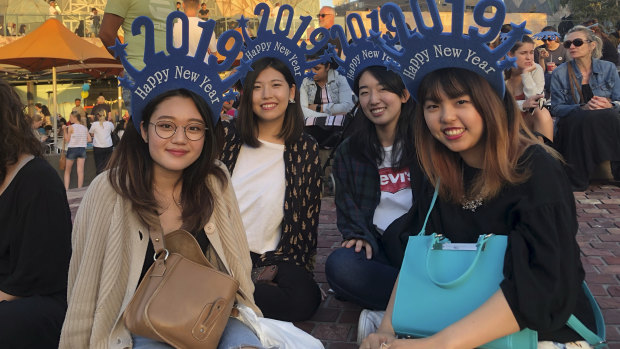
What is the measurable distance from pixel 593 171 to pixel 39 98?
21380mm

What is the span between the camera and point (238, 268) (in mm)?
2562

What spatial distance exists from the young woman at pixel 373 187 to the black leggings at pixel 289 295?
5.9 inches

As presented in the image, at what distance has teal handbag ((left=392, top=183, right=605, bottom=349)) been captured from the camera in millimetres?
2070

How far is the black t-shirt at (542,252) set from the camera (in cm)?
199

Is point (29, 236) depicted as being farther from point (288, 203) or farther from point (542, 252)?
point (542, 252)

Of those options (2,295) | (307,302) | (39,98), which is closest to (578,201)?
(307,302)

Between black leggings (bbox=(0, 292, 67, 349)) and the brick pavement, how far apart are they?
139 centimetres

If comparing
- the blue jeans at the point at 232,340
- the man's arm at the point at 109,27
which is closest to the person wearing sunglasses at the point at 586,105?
the man's arm at the point at 109,27

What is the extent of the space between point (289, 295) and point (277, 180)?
726 mm

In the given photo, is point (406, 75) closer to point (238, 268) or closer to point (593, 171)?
point (238, 268)

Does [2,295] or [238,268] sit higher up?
[238,268]

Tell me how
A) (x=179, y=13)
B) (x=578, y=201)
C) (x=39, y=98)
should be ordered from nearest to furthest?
(x=179, y=13)
(x=578, y=201)
(x=39, y=98)

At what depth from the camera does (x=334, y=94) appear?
24.1 ft

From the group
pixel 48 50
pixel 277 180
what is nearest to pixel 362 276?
pixel 277 180
